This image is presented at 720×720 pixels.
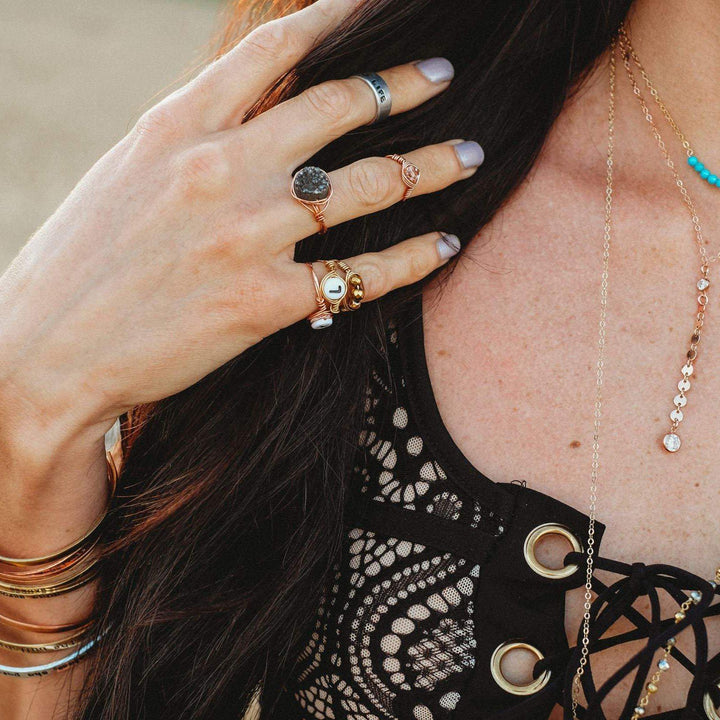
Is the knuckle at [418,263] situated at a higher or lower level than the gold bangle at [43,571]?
higher

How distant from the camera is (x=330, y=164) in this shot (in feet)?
3.60

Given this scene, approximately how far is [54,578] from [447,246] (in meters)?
0.69

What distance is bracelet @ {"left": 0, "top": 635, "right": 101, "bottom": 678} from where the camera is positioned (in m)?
1.14

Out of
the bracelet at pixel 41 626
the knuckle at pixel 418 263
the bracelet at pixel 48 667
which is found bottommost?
the bracelet at pixel 48 667

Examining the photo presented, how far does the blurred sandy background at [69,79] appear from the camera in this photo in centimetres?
533

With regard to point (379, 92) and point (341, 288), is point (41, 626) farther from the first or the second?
point (379, 92)

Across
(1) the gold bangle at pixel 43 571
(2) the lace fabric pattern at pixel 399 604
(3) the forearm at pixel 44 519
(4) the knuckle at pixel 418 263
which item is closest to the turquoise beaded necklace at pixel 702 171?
(4) the knuckle at pixel 418 263

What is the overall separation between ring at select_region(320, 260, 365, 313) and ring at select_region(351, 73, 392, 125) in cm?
20

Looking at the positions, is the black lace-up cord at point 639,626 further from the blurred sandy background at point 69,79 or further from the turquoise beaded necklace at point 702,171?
the blurred sandy background at point 69,79

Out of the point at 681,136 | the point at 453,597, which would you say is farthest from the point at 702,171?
the point at 453,597

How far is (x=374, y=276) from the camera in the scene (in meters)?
1.04

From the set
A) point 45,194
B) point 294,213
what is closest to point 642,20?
point 294,213

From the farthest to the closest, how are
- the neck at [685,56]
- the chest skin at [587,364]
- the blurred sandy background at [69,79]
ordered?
1. the blurred sandy background at [69,79]
2. the neck at [685,56]
3. the chest skin at [587,364]

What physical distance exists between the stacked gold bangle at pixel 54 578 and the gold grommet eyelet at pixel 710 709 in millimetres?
791
